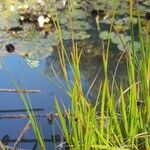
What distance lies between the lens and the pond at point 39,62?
101 inches

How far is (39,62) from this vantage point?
3.51 m

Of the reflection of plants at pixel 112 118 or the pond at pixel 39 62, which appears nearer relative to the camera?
the reflection of plants at pixel 112 118

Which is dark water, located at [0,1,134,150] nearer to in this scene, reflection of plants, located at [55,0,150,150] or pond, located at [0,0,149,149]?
pond, located at [0,0,149,149]

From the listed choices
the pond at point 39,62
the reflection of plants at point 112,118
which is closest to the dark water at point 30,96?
the pond at point 39,62

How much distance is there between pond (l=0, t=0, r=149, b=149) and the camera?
8.45ft

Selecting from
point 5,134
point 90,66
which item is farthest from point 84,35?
point 5,134

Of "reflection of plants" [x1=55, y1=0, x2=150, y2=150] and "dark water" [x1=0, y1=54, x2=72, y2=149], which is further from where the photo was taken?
"dark water" [x1=0, y1=54, x2=72, y2=149]

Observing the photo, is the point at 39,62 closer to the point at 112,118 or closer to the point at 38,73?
the point at 38,73

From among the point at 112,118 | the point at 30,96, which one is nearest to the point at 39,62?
the point at 30,96

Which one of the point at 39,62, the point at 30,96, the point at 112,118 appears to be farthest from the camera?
the point at 39,62

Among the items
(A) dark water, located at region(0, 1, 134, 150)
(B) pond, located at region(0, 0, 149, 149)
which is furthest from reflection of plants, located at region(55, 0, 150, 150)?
(A) dark water, located at region(0, 1, 134, 150)

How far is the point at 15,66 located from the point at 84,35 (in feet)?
2.73

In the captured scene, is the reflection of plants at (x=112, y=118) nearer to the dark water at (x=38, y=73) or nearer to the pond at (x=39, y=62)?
the pond at (x=39, y=62)

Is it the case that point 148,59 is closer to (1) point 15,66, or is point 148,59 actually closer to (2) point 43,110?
(2) point 43,110
